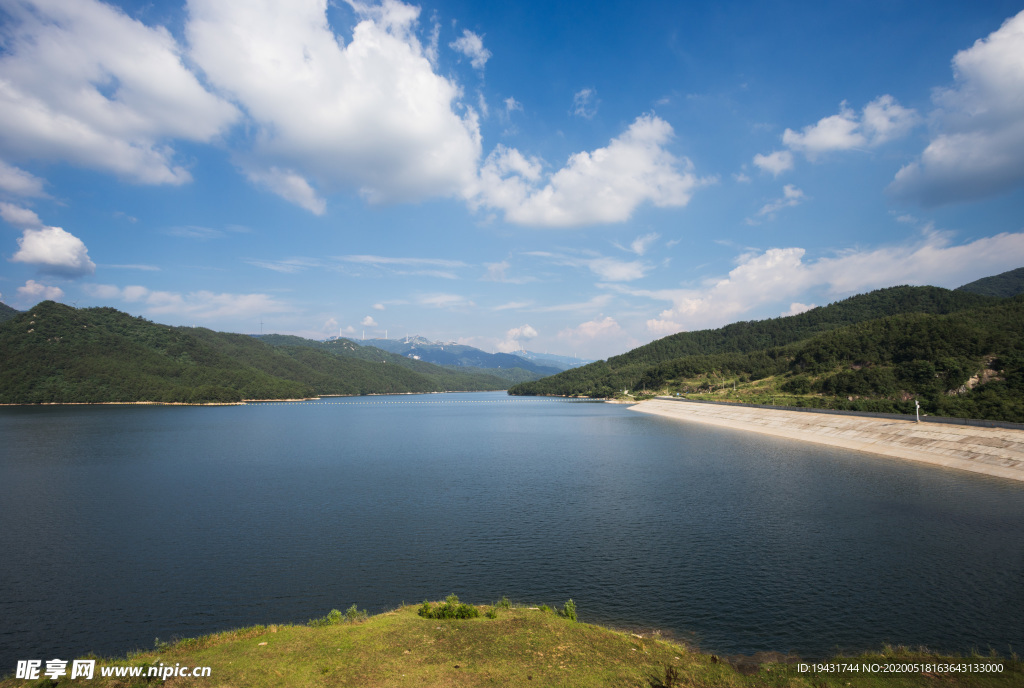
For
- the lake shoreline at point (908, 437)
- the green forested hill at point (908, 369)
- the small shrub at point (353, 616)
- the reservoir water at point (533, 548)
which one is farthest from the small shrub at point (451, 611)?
the green forested hill at point (908, 369)

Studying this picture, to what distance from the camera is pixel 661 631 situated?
50.0ft

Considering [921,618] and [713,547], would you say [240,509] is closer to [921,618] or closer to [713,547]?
[713,547]

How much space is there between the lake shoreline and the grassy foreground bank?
3824 centimetres

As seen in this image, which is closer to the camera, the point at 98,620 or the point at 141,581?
the point at 98,620

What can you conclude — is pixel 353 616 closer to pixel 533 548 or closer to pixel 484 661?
pixel 484 661

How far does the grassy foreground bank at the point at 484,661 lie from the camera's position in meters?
10.4

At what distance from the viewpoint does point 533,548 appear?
2352 cm

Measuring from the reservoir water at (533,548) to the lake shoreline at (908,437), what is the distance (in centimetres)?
267

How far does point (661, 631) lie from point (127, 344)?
9612 inches

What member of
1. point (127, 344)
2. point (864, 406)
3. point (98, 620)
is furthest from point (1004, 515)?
Answer: point (127, 344)

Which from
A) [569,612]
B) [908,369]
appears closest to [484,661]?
[569,612]

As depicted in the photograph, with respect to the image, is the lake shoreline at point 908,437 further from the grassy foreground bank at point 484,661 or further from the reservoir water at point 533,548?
the grassy foreground bank at point 484,661

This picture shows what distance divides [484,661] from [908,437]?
58.8 metres

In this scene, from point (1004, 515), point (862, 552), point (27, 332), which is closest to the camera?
point (862, 552)
